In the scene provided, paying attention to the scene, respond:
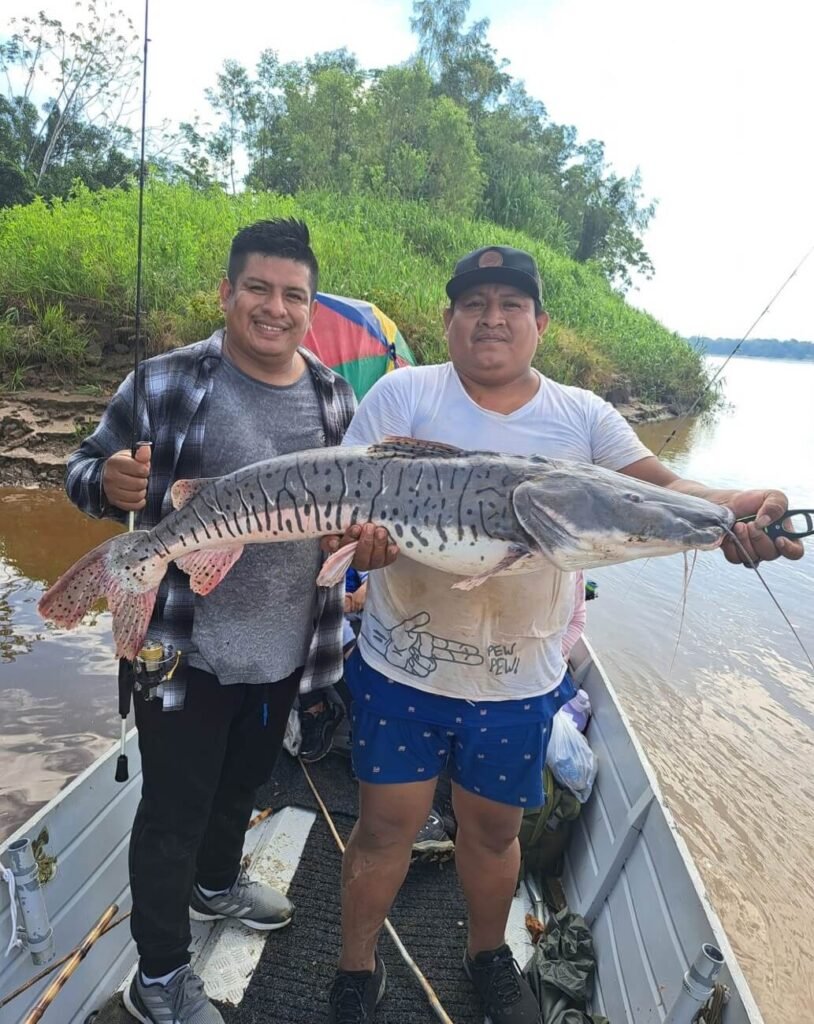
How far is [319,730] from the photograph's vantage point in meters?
4.07

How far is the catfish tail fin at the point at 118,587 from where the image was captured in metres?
2.28

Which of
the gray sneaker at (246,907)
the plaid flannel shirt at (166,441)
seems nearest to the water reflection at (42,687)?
the gray sneaker at (246,907)

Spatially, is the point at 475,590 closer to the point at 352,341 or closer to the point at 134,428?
the point at 134,428

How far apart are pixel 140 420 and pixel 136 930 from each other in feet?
6.05

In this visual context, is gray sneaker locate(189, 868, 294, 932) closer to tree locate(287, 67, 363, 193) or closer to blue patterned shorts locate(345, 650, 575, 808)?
blue patterned shorts locate(345, 650, 575, 808)

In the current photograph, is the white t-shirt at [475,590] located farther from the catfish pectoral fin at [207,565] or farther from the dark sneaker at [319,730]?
the dark sneaker at [319,730]

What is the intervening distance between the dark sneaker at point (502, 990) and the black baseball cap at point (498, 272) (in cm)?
256

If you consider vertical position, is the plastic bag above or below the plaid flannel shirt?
below

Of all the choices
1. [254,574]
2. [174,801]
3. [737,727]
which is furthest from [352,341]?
[737,727]

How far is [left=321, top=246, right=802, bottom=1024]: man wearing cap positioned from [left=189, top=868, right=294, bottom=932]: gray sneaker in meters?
0.54

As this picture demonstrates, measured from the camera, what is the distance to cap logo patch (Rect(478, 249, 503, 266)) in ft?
7.75

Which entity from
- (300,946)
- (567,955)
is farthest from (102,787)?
(567,955)

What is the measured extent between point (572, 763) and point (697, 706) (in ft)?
12.5

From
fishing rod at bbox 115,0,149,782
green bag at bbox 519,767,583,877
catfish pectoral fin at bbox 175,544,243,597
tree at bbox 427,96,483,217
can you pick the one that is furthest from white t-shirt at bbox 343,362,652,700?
tree at bbox 427,96,483,217
